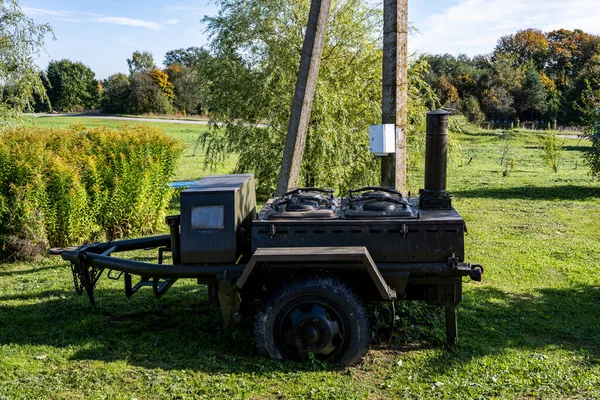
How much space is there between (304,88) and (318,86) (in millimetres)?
6367

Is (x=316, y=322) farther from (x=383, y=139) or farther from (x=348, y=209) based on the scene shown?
(x=383, y=139)

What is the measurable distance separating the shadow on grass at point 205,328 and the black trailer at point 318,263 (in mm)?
355

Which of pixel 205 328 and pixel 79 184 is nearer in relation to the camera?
pixel 205 328

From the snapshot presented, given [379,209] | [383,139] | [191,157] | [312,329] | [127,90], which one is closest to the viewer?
[312,329]

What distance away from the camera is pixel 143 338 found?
21.0ft

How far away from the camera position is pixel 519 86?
172 feet

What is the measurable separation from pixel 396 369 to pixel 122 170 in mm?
7848

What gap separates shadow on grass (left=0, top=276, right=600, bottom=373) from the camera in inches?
230

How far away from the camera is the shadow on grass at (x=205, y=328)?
5852 mm

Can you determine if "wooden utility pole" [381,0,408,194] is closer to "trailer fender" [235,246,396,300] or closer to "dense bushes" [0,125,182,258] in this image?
"trailer fender" [235,246,396,300]

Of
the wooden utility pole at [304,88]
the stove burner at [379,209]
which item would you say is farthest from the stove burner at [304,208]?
the wooden utility pole at [304,88]

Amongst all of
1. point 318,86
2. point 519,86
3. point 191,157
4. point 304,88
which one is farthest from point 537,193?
point 519,86

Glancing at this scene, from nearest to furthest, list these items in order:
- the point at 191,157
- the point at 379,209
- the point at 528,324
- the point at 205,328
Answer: the point at 379,209
the point at 205,328
the point at 528,324
the point at 191,157

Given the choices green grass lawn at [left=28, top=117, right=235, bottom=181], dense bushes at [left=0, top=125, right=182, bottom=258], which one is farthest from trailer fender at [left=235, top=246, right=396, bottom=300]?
green grass lawn at [left=28, top=117, right=235, bottom=181]
